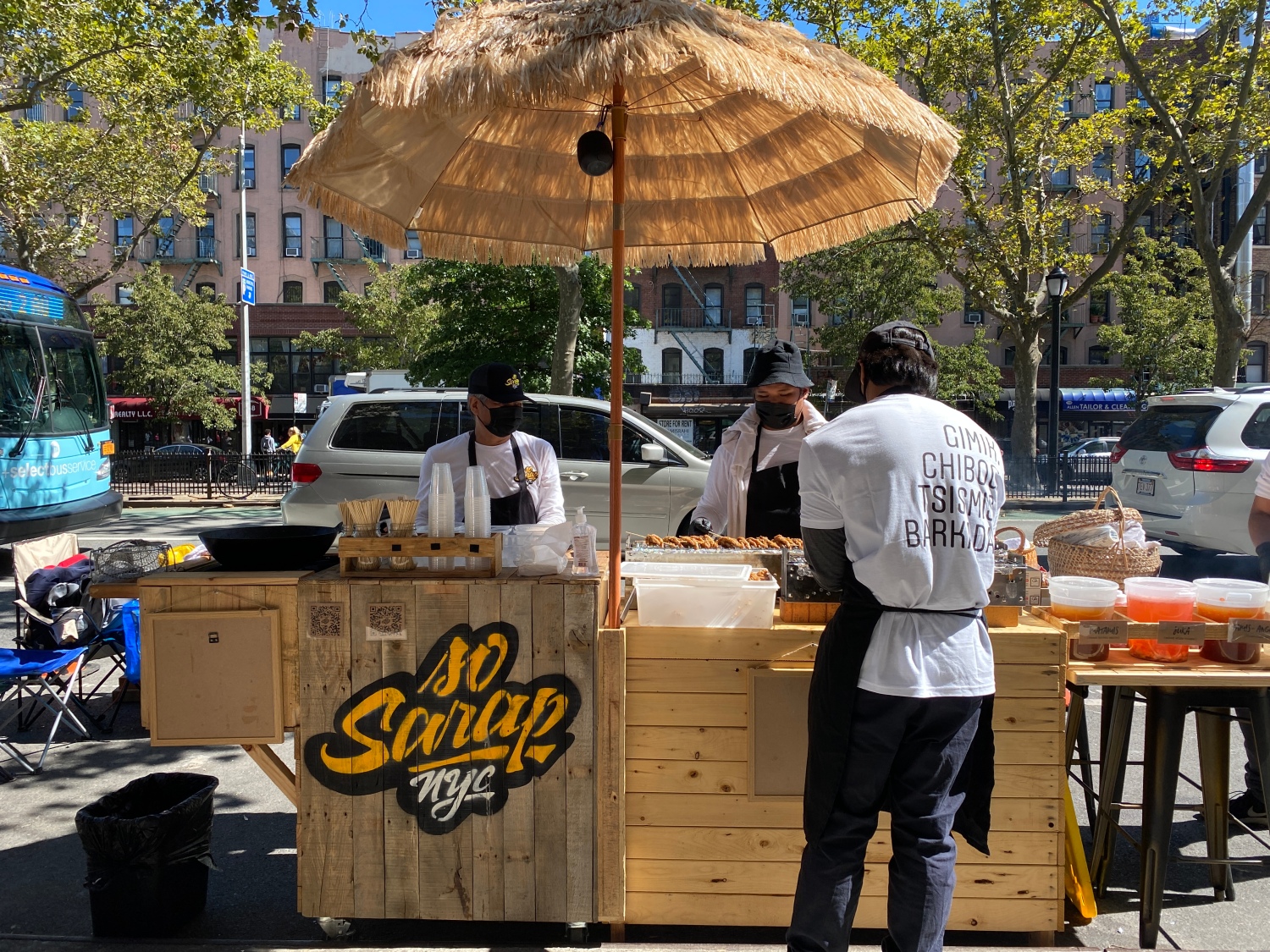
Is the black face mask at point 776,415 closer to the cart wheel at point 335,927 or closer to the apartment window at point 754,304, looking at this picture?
the cart wheel at point 335,927

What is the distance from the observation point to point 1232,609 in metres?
3.22

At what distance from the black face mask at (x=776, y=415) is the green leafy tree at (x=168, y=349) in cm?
3271

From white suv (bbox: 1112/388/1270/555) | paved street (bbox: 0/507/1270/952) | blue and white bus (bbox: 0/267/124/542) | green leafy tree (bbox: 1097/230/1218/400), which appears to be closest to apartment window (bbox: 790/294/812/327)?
green leafy tree (bbox: 1097/230/1218/400)

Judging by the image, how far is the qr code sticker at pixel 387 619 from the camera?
3031 millimetres

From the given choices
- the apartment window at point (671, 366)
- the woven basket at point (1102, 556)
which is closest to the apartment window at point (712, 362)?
the apartment window at point (671, 366)

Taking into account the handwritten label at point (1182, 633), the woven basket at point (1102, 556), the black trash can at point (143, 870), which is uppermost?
the woven basket at point (1102, 556)

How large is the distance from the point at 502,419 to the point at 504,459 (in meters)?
0.26

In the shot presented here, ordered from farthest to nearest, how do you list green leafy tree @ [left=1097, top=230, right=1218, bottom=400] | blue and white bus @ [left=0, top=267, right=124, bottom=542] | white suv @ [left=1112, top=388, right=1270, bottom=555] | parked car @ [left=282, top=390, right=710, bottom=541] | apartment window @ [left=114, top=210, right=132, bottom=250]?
apartment window @ [left=114, top=210, right=132, bottom=250] → green leafy tree @ [left=1097, top=230, right=1218, bottom=400] → blue and white bus @ [left=0, top=267, right=124, bottom=542] → parked car @ [left=282, top=390, right=710, bottom=541] → white suv @ [left=1112, top=388, right=1270, bottom=555]

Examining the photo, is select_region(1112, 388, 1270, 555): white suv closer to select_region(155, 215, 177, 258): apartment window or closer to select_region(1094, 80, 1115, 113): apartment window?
select_region(1094, 80, 1115, 113): apartment window

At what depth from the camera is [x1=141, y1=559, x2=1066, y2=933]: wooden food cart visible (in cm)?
304

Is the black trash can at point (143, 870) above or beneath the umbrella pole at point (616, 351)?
beneath

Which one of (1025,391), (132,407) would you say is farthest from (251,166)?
(1025,391)

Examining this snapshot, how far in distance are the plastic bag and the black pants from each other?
6.96ft

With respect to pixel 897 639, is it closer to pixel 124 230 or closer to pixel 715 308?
pixel 715 308
